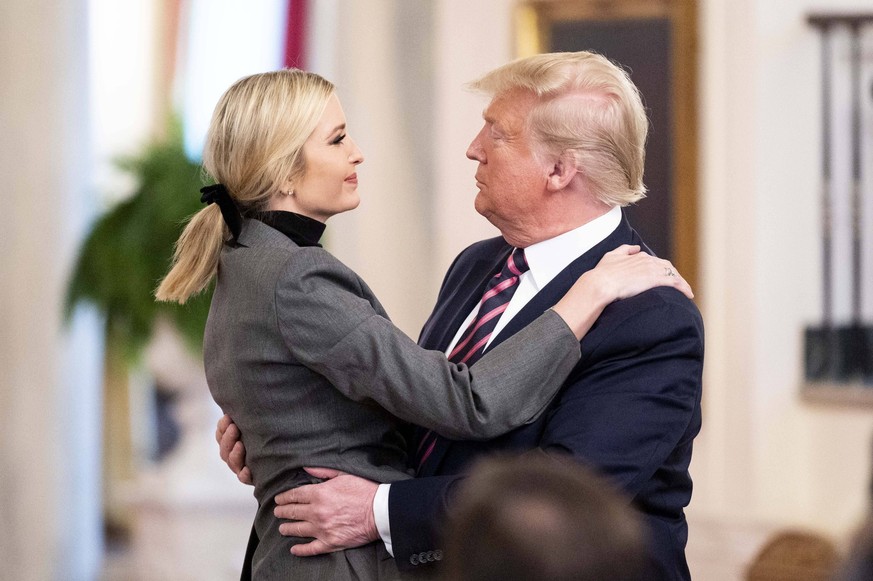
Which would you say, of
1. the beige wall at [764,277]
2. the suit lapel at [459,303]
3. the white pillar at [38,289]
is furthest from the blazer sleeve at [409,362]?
the white pillar at [38,289]

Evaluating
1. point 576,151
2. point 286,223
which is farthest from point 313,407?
point 576,151

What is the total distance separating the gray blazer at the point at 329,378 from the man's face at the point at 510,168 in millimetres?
374

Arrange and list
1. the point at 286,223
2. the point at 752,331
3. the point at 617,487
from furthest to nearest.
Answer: the point at 752,331 → the point at 286,223 → the point at 617,487

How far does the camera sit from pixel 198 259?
7.77 feet

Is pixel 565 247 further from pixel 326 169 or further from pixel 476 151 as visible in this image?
pixel 326 169

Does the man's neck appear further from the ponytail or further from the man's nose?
the ponytail

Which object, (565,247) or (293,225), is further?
(565,247)

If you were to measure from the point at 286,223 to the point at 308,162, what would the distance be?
0.13 m

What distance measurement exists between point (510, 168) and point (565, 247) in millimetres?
205

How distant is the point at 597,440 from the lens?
84.0 inches

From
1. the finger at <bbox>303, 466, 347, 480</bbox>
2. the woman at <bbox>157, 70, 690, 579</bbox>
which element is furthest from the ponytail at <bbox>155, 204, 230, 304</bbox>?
the finger at <bbox>303, 466, 347, 480</bbox>

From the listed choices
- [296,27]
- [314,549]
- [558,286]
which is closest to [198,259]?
[314,549]

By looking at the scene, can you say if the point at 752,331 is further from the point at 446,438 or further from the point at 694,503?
the point at 446,438

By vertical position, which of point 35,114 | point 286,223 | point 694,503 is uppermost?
point 35,114
